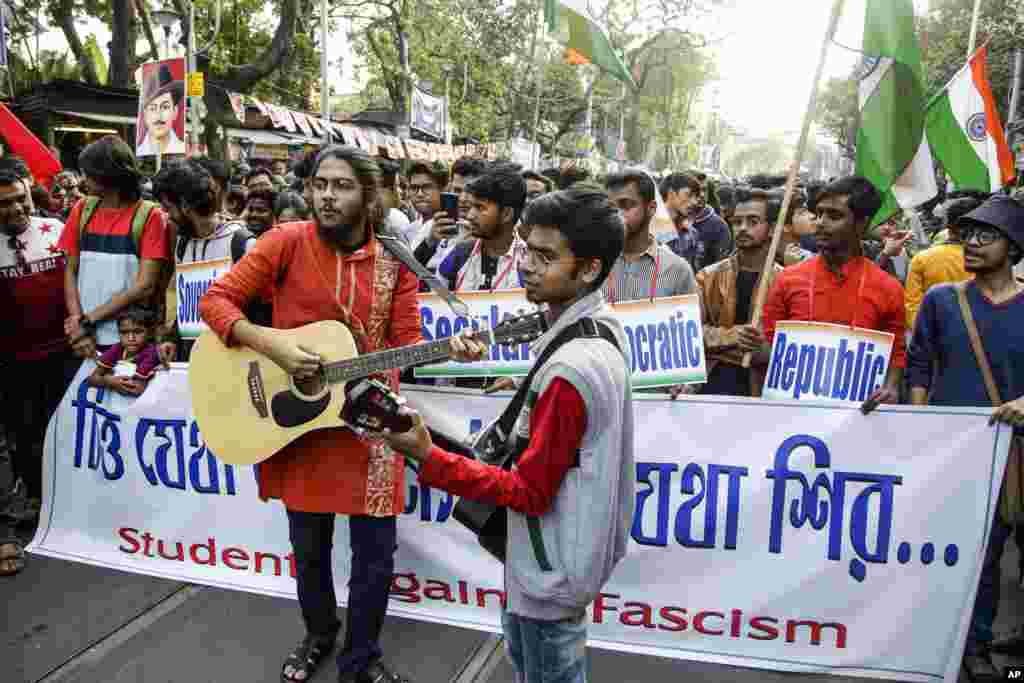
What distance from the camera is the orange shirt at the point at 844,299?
11.9ft

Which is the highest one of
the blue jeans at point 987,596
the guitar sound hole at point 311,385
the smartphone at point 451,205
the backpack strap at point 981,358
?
the smartphone at point 451,205

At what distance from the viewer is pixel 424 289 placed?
4.22 m

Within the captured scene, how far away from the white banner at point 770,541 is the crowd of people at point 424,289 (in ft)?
0.88

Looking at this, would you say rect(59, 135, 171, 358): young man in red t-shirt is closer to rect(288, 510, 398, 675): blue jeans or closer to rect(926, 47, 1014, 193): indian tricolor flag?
rect(288, 510, 398, 675): blue jeans

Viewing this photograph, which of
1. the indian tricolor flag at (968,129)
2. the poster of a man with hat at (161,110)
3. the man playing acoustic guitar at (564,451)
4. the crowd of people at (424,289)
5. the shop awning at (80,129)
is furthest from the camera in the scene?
the shop awning at (80,129)

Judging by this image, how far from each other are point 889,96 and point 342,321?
283cm

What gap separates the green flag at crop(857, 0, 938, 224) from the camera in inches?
154

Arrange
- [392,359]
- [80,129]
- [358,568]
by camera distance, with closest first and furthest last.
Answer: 1. [392,359]
2. [358,568]
3. [80,129]

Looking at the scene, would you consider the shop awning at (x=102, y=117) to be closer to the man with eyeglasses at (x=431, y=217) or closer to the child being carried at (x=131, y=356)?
the man with eyeglasses at (x=431, y=217)

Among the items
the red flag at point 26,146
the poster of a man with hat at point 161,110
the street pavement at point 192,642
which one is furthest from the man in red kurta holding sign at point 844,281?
the poster of a man with hat at point 161,110

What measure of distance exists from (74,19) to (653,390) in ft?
82.5

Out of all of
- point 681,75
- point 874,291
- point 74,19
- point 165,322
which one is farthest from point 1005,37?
point 681,75

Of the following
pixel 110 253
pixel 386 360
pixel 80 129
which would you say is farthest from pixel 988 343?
pixel 80 129

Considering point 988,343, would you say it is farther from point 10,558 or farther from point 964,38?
point 964,38
